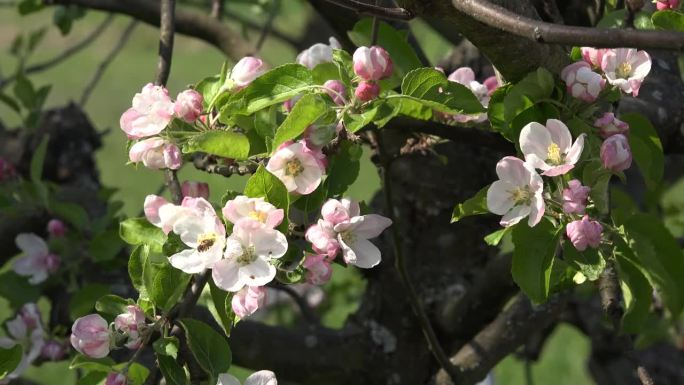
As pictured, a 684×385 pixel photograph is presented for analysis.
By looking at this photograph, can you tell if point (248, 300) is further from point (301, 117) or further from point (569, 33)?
point (569, 33)

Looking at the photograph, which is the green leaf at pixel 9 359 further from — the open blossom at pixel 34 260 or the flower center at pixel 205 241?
the open blossom at pixel 34 260

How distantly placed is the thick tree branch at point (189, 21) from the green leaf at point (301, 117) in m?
0.93

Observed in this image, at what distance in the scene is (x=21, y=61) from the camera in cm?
203

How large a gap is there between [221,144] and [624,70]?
37 centimetres

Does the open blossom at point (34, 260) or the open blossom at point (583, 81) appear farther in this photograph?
the open blossom at point (34, 260)

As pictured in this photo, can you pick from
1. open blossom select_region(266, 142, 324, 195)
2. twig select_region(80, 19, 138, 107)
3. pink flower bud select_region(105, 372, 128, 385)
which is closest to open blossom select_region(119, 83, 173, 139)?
open blossom select_region(266, 142, 324, 195)

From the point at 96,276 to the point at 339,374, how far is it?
0.40 metres

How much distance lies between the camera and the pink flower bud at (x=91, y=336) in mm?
937

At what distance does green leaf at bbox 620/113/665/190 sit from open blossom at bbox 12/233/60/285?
2.86 feet

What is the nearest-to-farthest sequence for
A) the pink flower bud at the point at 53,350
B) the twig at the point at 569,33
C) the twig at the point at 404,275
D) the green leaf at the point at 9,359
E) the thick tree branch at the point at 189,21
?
the twig at the point at 569,33 → the green leaf at the point at 9,359 → the twig at the point at 404,275 → the pink flower bud at the point at 53,350 → the thick tree branch at the point at 189,21

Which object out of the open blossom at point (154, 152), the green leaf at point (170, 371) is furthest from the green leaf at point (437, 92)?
the green leaf at point (170, 371)

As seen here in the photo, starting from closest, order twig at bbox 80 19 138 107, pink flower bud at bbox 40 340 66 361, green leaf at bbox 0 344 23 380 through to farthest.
→ 1. green leaf at bbox 0 344 23 380
2. pink flower bud at bbox 40 340 66 361
3. twig at bbox 80 19 138 107

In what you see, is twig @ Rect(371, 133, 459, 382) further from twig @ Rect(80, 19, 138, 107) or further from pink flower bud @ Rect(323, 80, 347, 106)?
twig @ Rect(80, 19, 138, 107)

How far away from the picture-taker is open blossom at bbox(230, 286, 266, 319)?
87cm
